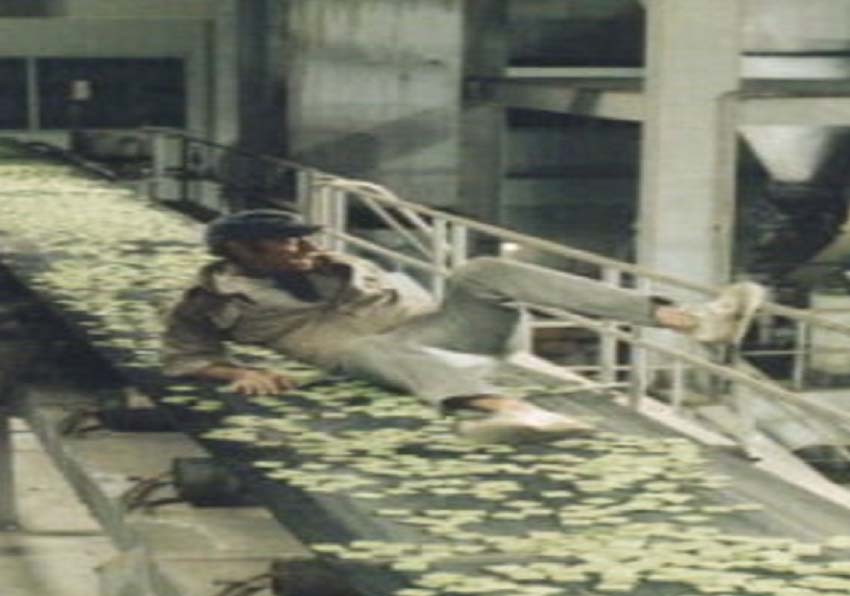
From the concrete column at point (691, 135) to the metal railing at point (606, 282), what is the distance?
611mm

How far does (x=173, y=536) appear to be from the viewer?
5.24m

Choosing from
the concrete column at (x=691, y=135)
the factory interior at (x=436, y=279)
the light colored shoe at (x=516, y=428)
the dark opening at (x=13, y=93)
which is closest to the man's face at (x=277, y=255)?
the factory interior at (x=436, y=279)

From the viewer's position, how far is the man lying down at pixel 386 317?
18.5 ft

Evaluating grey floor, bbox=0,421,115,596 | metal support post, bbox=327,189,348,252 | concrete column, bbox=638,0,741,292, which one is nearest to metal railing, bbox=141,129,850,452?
metal support post, bbox=327,189,348,252

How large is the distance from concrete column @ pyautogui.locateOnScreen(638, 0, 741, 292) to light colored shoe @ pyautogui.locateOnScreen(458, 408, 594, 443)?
8030 millimetres

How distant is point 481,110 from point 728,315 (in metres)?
13.7

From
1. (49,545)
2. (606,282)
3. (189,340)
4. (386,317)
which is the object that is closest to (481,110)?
(49,545)

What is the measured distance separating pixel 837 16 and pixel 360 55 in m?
5.29

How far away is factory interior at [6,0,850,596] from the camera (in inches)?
188

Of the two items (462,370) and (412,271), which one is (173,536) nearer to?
(462,370)

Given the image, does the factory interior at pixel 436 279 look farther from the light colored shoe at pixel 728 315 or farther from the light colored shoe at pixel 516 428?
the light colored shoe at pixel 728 315

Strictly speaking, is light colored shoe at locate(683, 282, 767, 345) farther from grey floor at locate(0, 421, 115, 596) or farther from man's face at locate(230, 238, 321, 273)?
grey floor at locate(0, 421, 115, 596)

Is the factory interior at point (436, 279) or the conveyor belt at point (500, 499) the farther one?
the factory interior at point (436, 279)

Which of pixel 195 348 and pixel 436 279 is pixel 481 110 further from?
pixel 195 348
